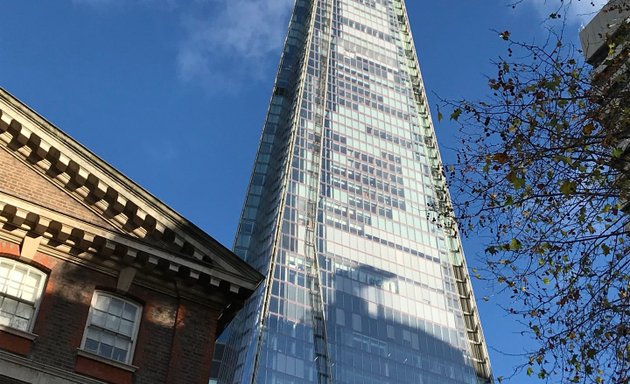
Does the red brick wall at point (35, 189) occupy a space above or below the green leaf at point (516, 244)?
above

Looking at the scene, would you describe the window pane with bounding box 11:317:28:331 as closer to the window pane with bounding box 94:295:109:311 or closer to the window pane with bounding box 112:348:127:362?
the window pane with bounding box 94:295:109:311

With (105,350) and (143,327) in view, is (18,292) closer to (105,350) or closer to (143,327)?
(105,350)

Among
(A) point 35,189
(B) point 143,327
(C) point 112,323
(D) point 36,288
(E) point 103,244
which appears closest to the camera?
(D) point 36,288

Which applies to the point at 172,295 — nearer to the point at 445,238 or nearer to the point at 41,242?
the point at 41,242

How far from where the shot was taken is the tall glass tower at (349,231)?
95875 millimetres

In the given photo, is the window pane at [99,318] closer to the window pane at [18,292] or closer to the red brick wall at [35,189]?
the window pane at [18,292]

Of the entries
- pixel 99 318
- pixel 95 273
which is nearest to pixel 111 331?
pixel 99 318

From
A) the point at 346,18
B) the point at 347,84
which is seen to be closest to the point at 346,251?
the point at 347,84

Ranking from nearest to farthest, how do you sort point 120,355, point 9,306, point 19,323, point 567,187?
point 567,187
point 19,323
point 9,306
point 120,355

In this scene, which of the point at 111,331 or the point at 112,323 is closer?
the point at 111,331

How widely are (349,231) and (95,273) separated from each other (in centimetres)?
9206

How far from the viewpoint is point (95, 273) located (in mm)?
21766

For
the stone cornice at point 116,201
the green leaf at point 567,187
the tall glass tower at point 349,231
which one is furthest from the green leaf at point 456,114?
the tall glass tower at point 349,231

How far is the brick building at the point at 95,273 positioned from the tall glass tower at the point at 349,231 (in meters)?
60.0
